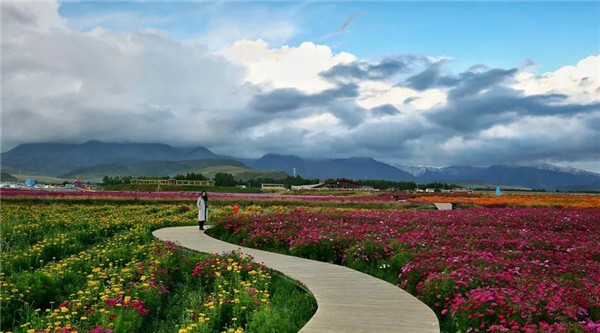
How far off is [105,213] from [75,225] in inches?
311

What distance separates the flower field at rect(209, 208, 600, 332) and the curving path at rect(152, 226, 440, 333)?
0.81 meters

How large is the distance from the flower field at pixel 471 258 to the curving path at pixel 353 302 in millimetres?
806

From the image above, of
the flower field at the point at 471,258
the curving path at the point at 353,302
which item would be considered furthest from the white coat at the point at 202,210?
the curving path at the point at 353,302

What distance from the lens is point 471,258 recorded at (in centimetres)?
1230

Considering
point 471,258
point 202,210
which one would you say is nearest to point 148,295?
point 471,258

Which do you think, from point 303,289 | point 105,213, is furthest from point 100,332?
point 105,213

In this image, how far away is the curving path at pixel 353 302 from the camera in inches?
308

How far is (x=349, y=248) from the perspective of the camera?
15156mm

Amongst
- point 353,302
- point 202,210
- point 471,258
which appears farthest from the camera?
point 202,210

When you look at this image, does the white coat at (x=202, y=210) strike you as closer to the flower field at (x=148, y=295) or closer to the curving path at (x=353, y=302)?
the flower field at (x=148, y=295)

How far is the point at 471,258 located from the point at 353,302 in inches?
177

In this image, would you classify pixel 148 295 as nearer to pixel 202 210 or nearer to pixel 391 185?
pixel 202 210

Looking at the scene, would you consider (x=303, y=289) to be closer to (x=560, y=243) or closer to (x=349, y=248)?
(x=349, y=248)

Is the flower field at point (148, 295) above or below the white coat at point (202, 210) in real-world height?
below
